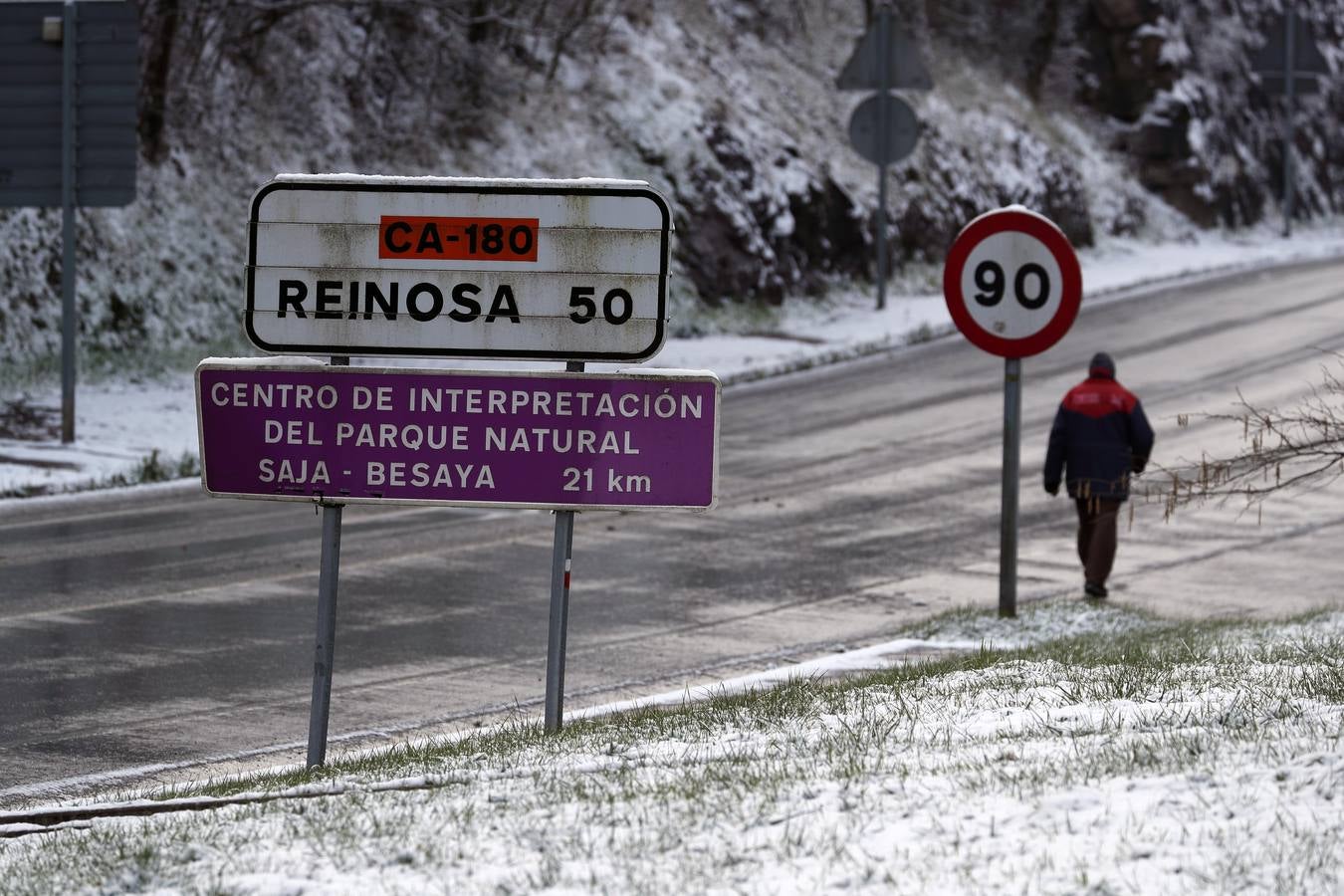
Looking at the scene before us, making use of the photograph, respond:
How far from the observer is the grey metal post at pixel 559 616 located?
23.9ft

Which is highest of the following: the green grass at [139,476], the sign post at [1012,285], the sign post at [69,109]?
the sign post at [69,109]

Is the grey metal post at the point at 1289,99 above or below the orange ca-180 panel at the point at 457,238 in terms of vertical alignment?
above

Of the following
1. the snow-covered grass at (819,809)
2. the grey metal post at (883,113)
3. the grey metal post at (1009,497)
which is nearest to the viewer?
the snow-covered grass at (819,809)

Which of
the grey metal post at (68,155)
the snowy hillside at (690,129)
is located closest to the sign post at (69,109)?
the grey metal post at (68,155)

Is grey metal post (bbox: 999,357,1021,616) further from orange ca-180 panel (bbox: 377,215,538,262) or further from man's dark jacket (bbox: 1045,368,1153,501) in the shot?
orange ca-180 panel (bbox: 377,215,538,262)

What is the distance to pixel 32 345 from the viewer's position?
20812 millimetres

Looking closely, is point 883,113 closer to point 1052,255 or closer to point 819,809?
point 1052,255

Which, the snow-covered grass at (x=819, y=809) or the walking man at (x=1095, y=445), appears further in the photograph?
the walking man at (x=1095, y=445)

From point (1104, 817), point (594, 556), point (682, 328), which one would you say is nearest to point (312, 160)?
point (682, 328)

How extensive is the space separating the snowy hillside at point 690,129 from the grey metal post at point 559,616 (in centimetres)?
1480

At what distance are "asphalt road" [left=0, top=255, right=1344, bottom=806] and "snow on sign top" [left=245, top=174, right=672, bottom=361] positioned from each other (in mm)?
1977

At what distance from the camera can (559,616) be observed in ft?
23.9

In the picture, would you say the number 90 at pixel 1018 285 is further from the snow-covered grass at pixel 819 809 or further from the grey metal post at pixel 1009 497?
the snow-covered grass at pixel 819 809

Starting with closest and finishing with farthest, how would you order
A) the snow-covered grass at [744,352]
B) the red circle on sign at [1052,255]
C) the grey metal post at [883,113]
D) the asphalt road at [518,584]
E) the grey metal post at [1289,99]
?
the asphalt road at [518,584] < the red circle on sign at [1052,255] < the snow-covered grass at [744,352] < the grey metal post at [883,113] < the grey metal post at [1289,99]
